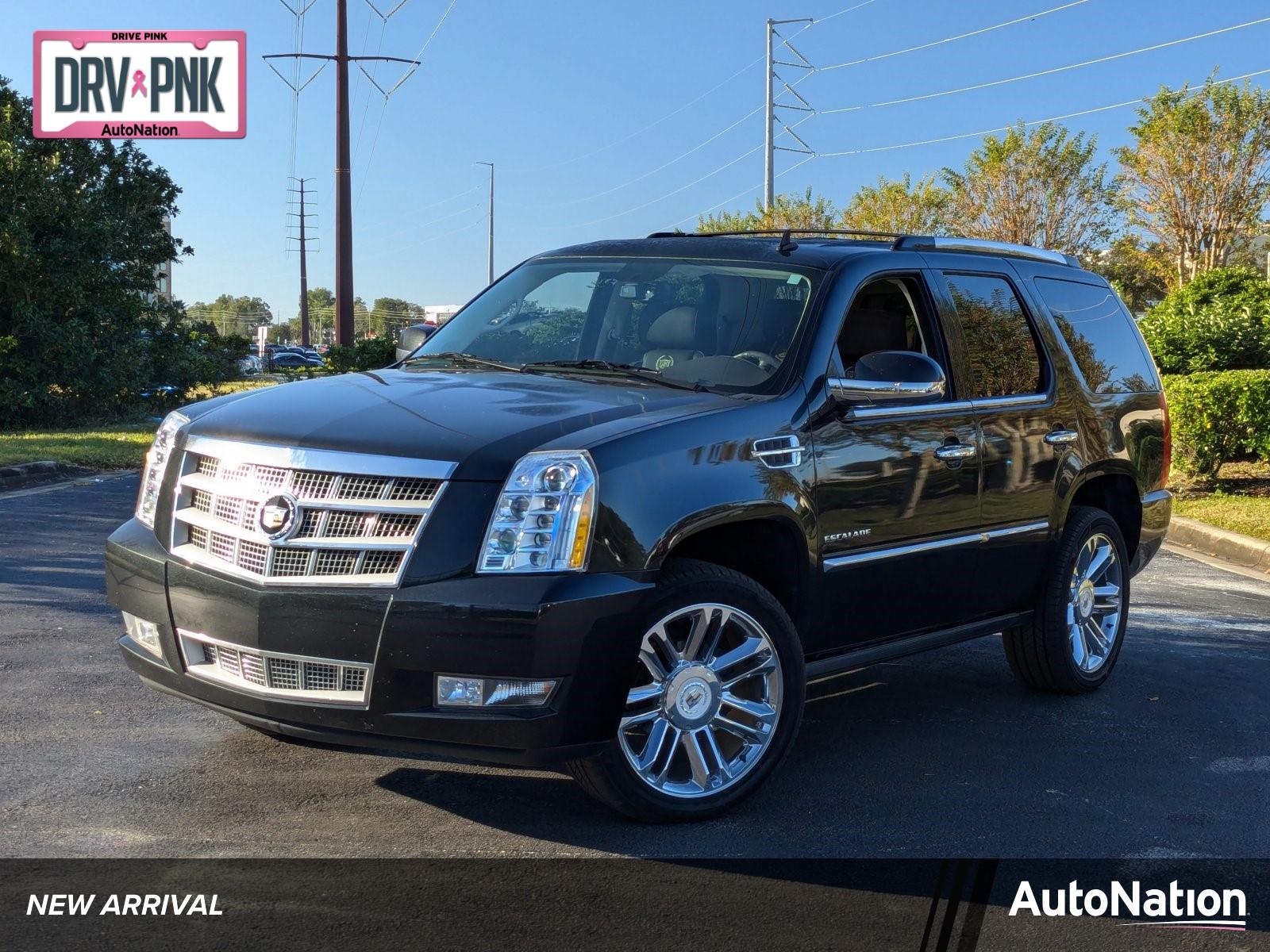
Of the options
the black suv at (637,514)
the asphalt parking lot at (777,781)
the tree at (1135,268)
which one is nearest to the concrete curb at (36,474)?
the asphalt parking lot at (777,781)

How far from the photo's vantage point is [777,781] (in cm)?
524

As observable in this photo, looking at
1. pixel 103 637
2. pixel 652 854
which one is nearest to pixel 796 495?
pixel 652 854

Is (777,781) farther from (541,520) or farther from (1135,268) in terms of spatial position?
(1135,268)

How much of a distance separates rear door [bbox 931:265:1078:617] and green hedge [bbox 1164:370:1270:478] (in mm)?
8448

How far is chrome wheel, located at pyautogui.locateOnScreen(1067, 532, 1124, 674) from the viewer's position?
6641 millimetres

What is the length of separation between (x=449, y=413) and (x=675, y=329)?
124cm

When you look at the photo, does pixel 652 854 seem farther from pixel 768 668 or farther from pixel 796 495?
pixel 796 495

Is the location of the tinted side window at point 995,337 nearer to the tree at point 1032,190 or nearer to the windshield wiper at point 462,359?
the windshield wiper at point 462,359

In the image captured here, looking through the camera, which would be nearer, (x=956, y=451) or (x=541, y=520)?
(x=541, y=520)

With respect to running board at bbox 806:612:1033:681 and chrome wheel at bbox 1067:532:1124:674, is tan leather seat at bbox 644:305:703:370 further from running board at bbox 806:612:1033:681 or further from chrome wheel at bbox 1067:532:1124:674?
chrome wheel at bbox 1067:532:1124:674

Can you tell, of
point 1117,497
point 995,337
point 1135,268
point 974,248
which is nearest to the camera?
point 995,337

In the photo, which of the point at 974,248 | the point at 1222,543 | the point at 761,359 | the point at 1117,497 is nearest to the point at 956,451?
the point at 761,359

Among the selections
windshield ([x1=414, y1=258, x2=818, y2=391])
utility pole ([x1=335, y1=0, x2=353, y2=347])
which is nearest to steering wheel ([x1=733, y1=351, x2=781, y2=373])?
windshield ([x1=414, y1=258, x2=818, y2=391])

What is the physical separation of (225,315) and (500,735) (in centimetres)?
19278
